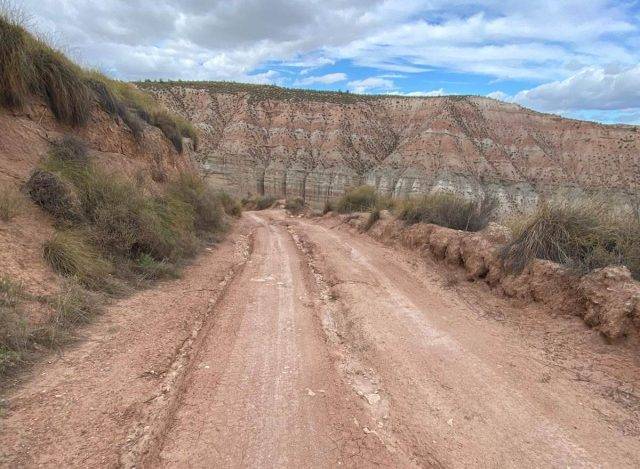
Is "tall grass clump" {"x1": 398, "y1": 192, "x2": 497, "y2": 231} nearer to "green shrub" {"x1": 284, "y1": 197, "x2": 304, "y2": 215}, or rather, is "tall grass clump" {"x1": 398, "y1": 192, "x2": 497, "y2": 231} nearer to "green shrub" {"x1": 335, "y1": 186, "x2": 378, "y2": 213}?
"green shrub" {"x1": 335, "y1": 186, "x2": 378, "y2": 213}

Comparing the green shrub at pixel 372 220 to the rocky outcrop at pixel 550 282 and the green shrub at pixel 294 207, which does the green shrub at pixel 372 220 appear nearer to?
the rocky outcrop at pixel 550 282

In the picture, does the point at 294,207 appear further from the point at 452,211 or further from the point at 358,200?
the point at 452,211

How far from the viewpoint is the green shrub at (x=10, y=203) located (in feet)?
19.0

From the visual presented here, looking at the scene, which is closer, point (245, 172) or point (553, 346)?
point (553, 346)

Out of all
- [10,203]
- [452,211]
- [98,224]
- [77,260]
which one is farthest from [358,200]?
[10,203]

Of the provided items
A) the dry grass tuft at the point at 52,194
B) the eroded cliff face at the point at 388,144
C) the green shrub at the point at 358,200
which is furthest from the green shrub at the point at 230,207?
the eroded cliff face at the point at 388,144

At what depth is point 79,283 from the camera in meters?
5.77

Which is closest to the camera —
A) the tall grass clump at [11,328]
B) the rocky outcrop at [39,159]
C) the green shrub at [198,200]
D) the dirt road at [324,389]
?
the dirt road at [324,389]

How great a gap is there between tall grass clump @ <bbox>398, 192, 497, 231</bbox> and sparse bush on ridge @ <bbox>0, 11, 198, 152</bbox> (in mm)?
9002

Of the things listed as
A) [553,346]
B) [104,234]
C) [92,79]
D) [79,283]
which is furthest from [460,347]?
[92,79]

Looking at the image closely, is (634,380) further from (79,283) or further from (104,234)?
(104,234)

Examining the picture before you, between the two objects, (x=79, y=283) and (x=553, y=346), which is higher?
(x=79, y=283)

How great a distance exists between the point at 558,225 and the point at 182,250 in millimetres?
7972

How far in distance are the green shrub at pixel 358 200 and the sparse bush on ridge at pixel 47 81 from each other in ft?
42.9
